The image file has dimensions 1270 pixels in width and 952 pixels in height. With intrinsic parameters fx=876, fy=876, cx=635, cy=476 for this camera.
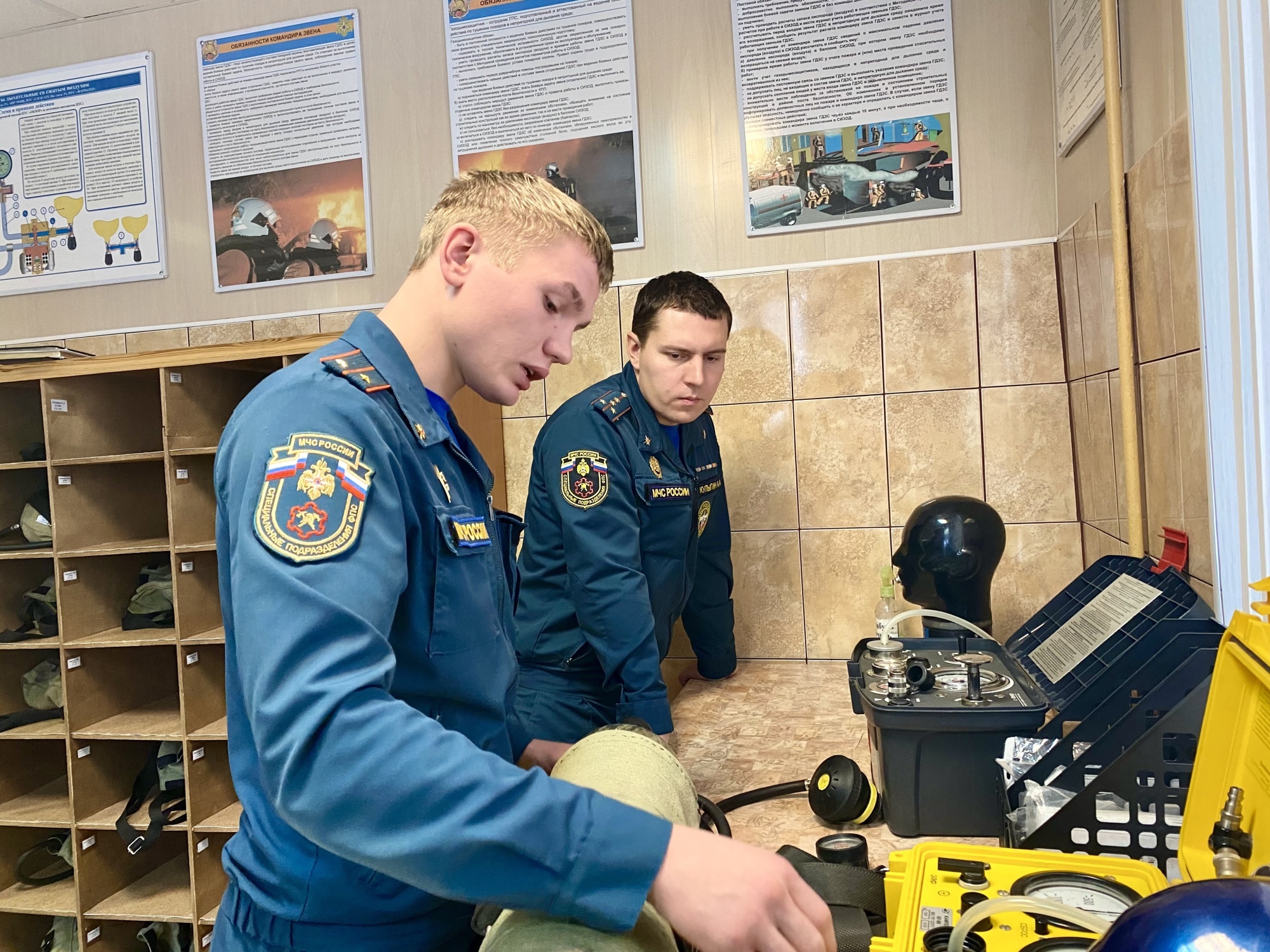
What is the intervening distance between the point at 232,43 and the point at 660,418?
2.03m

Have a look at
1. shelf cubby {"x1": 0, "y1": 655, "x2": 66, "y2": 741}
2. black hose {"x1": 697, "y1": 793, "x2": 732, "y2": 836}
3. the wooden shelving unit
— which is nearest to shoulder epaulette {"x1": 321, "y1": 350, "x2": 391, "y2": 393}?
black hose {"x1": 697, "y1": 793, "x2": 732, "y2": 836}

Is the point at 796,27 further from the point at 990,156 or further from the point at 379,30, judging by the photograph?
the point at 379,30

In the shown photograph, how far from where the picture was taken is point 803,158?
2.38 meters

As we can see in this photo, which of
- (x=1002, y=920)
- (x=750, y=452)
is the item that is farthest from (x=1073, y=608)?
(x=750, y=452)

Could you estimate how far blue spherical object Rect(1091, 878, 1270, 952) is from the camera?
39cm

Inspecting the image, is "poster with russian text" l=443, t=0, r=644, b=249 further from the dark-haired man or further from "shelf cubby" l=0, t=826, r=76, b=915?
"shelf cubby" l=0, t=826, r=76, b=915

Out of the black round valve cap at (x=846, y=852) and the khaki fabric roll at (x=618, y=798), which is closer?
the khaki fabric roll at (x=618, y=798)

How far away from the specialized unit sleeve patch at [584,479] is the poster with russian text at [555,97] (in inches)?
38.0

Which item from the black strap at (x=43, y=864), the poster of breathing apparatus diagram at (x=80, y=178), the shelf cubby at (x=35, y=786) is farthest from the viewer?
the poster of breathing apparatus diagram at (x=80, y=178)

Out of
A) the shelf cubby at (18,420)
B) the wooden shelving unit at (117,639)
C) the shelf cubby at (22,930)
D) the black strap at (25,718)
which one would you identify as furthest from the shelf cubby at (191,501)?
A: the shelf cubby at (22,930)

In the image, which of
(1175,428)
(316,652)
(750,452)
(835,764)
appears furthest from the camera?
(750,452)

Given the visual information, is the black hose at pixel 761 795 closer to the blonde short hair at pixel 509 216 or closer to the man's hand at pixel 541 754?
the man's hand at pixel 541 754

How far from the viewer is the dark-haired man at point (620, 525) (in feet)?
5.39

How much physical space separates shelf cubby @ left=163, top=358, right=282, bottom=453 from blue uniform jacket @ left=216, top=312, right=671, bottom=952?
1.72 metres
